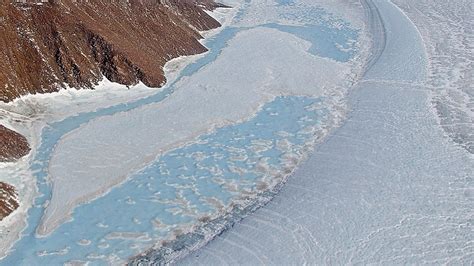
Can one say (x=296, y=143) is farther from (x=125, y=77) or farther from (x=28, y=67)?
(x=28, y=67)

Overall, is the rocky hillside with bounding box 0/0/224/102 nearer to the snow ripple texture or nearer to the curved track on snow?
the curved track on snow

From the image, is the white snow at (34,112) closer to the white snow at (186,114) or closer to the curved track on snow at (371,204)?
the white snow at (186,114)

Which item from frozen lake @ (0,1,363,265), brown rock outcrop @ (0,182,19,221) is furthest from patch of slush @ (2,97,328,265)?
brown rock outcrop @ (0,182,19,221)

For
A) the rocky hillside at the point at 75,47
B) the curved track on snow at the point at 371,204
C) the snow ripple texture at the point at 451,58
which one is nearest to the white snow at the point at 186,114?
the rocky hillside at the point at 75,47

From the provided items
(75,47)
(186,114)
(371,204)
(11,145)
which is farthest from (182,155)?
(75,47)

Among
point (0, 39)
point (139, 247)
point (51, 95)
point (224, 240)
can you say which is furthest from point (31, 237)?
point (0, 39)

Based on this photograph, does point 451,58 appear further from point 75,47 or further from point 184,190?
point 75,47
